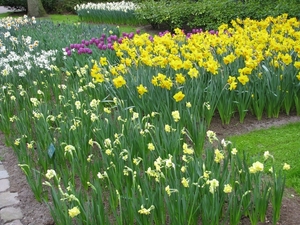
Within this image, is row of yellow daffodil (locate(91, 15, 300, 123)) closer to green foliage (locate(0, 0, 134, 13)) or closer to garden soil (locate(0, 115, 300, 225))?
garden soil (locate(0, 115, 300, 225))

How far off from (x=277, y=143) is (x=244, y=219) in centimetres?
151

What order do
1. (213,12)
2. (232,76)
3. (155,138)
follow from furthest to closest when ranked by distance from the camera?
(213,12)
(232,76)
(155,138)

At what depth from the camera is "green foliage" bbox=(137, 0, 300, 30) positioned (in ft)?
34.7

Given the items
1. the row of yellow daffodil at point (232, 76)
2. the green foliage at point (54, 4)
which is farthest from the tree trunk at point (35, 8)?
the row of yellow daffodil at point (232, 76)

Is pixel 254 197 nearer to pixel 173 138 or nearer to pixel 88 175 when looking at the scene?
pixel 173 138

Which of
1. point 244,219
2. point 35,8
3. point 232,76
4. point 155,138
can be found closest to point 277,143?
point 232,76

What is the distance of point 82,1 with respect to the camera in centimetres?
2056

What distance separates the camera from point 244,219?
3004 millimetres

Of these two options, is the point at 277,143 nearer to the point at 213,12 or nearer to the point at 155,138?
the point at 155,138

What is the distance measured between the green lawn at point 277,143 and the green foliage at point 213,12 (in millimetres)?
6019

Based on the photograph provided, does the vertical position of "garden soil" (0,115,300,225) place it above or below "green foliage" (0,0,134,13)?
below

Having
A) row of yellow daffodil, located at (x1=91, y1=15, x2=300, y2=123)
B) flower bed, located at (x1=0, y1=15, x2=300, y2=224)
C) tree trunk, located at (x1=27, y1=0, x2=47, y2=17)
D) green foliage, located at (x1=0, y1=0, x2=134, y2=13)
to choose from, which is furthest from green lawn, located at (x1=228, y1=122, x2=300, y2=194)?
green foliage, located at (x1=0, y1=0, x2=134, y2=13)

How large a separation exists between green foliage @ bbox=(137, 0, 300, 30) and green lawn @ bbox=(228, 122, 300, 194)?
6.02 metres

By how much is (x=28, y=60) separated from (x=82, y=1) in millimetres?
14973
